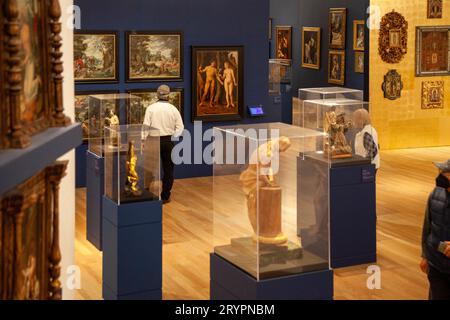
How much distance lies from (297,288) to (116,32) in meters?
12.4

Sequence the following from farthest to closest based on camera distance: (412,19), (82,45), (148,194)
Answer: (412,19), (82,45), (148,194)

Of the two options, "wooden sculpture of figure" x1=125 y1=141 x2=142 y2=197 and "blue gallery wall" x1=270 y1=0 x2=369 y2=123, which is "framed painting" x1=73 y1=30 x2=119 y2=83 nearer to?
"wooden sculpture of figure" x1=125 y1=141 x2=142 y2=197

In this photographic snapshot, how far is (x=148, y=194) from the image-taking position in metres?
11.1

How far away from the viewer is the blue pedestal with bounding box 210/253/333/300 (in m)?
7.54

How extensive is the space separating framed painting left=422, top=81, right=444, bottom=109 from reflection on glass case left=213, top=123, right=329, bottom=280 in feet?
57.1

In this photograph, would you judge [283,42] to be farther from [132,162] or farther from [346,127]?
[132,162]

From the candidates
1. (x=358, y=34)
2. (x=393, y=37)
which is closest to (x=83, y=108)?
(x=358, y=34)

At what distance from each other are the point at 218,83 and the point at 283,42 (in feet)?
33.6

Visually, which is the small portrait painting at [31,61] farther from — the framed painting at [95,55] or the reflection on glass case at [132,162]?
the framed painting at [95,55]

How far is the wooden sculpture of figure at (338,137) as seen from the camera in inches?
513

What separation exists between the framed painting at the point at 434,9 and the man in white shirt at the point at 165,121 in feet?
36.2

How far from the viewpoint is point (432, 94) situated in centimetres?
2508
